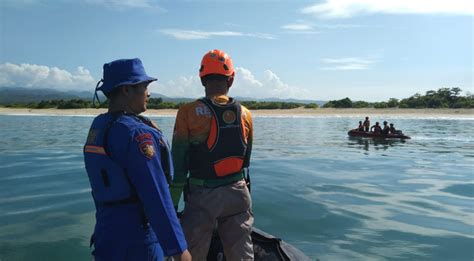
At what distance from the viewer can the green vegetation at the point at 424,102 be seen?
58781mm

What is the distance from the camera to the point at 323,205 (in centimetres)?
865

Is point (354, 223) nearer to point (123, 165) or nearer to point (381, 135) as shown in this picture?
point (123, 165)

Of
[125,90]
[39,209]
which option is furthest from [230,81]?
[39,209]

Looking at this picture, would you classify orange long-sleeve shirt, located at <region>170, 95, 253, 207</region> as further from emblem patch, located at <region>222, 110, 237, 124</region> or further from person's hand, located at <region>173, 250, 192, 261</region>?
person's hand, located at <region>173, 250, 192, 261</region>

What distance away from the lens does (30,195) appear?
944 centimetres

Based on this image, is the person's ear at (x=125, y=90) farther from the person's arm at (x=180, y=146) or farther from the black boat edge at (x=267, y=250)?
the black boat edge at (x=267, y=250)

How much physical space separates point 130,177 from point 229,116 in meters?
1.23

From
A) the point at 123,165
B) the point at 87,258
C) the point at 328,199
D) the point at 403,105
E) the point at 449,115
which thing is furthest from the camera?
the point at 403,105

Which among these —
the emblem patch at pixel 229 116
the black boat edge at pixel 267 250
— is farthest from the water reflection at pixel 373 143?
the emblem patch at pixel 229 116

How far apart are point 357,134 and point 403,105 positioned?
37.4m

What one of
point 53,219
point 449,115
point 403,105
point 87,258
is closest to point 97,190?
point 87,258

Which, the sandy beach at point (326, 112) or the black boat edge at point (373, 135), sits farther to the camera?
the sandy beach at point (326, 112)

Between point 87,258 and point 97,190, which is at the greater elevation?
point 97,190

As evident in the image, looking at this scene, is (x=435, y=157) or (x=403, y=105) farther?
(x=403, y=105)
